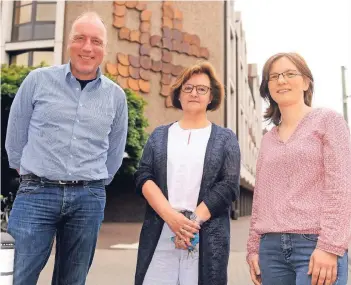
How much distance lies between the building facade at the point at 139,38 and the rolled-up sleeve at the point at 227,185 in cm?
1557

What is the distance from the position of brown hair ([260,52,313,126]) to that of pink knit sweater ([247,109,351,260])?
7.6 inches

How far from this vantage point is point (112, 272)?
6199 millimetres

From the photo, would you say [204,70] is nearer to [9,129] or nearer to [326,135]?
[326,135]

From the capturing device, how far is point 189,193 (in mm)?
2314

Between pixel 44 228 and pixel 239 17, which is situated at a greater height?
pixel 239 17

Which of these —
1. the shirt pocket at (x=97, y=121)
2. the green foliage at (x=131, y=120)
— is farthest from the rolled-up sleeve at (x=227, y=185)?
the green foliage at (x=131, y=120)

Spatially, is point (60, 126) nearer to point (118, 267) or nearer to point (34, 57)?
point (118, 267)

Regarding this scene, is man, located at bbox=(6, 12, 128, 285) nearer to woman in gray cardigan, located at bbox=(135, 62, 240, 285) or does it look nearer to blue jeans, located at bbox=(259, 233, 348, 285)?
woman in gray cardigan, located at bbox=(135, 62, 240, 285)

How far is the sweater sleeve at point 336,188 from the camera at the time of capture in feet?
5.58

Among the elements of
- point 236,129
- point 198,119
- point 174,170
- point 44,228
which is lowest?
point 44,228

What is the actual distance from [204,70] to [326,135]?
98 centimetres

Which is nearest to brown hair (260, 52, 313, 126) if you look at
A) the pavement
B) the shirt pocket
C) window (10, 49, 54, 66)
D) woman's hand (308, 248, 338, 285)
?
woman's hand (308, 248, 338, 285)

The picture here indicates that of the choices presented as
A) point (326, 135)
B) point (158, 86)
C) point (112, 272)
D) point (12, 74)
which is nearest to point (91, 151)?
point (326, 135)

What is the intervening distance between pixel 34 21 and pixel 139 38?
18.1ft
